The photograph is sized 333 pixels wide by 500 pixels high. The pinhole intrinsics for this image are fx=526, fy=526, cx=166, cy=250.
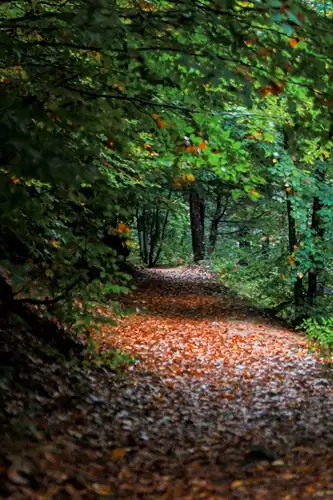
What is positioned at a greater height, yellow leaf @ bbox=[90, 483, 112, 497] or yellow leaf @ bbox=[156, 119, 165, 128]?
yellow leaf @ bbox=[156, 119, 165, 128]

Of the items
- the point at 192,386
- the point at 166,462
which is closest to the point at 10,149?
the point at 166,462

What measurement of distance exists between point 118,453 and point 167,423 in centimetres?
127

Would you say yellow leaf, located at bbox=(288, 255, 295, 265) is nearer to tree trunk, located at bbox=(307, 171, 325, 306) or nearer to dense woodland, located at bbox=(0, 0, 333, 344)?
tree trunk, located at bbox=(307, 171, 325, 306)

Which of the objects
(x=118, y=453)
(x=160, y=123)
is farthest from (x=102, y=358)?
(x=160, y=123)

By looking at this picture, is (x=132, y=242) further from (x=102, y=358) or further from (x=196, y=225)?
(x=196, y=225)

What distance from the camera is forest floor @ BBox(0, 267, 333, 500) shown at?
3607 millimetres

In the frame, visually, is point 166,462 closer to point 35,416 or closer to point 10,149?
point 35,416

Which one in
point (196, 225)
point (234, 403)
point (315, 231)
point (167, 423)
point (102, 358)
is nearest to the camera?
point (167, 423)

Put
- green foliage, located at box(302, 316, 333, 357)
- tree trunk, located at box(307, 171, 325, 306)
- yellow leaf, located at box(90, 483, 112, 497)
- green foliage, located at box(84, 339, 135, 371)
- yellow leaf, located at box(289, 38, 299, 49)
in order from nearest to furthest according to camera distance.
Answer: yellow leaf, located at box(90, 483, 112, 497), yellow leaf, located at box(289, 38, 299, 49), green foliage, located at box(84, 339, 135, 371), green foliage, located at box(302, 316, 333, 357), tree trunk, located at box(307, 171, 325, 306)

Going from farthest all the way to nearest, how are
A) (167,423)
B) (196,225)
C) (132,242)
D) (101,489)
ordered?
1. (196,225)
2. (132,242)
3. (167,423)
4. (101,489)

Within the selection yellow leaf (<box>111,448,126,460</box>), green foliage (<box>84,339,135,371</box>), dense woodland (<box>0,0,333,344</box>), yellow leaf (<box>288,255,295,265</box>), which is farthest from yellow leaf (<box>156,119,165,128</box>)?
yellow leaf (<box>288,255,295,265</box>)

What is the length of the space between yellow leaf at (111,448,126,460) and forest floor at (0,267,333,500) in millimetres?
11

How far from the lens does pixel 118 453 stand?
175 inches

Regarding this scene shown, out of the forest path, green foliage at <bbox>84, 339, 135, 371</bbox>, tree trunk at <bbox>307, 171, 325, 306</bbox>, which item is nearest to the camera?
the forest path
